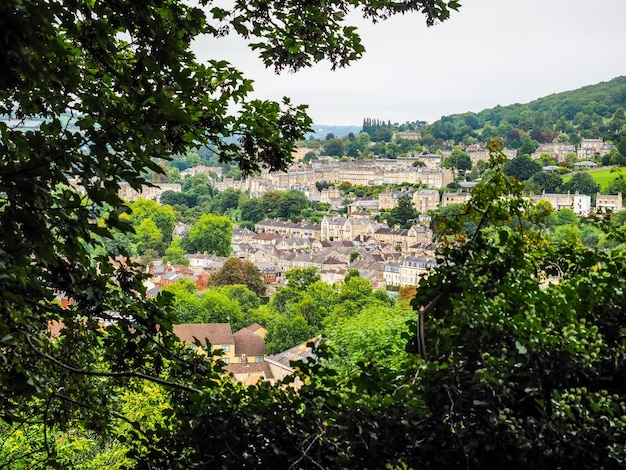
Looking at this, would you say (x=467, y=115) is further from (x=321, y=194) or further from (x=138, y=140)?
(x=138, y=140)

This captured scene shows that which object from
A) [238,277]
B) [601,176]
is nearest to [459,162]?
[601,176]

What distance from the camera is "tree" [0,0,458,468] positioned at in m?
3.04

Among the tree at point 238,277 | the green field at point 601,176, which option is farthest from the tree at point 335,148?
the tree at point 238,277

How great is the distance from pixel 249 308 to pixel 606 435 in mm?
43766

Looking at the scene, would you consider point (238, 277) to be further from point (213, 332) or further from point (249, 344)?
point (213, 332)

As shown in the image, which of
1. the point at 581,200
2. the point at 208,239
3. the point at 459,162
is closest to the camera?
the point at 581,200

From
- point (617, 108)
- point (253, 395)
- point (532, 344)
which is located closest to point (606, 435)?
point (532, 344)

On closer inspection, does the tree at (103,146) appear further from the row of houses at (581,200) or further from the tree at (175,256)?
the row of houses at (581,200)

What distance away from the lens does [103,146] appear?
333 cm

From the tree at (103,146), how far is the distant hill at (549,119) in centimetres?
12024

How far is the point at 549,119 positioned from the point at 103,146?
15440 centimetres

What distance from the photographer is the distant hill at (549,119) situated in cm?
13000

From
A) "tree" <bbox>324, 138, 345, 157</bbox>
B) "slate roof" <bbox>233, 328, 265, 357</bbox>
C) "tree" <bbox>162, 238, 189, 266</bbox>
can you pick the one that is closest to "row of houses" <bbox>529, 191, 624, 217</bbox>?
"tree" <bbox>162, 238, 189, 266</bbox>

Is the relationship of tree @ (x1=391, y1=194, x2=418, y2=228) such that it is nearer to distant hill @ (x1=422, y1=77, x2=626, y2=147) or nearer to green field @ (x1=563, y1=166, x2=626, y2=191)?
green field @ (x1=563, y1=166, x2=626, y2=191)
